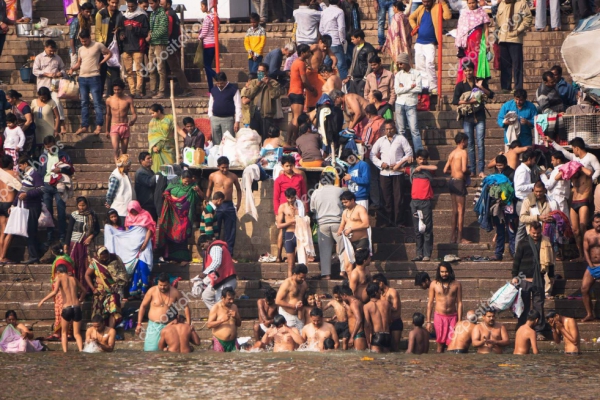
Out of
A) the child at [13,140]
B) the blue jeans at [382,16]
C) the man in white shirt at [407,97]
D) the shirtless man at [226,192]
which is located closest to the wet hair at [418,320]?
the shirtless man at [226,192]

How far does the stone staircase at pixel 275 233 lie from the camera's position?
73.0 feet

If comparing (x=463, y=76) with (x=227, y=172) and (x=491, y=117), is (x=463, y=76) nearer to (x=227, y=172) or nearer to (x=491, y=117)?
(x=491, y=117)

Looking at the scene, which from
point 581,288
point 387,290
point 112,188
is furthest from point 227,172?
point 581,288

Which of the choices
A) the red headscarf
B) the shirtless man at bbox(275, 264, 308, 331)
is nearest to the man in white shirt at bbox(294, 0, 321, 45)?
the red headscarf

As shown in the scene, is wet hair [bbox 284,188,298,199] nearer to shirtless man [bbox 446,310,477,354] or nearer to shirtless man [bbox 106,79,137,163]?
shirtless man [bbox 446,310,477,354]

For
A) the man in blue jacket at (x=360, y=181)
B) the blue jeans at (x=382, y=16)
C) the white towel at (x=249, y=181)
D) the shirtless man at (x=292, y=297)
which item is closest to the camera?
the shirtless man at (x=292, y=297)

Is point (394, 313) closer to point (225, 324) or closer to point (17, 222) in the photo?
point (225, 324)

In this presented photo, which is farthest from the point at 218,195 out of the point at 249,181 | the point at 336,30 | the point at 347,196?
the point at 336,30

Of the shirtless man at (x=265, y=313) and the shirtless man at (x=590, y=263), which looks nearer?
the shirtless man at (x=265, y=313)

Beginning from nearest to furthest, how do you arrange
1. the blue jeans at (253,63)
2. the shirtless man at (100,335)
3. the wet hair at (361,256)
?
the shirtless man at (100,335), the wet hair at (361,256), the blue jeans at (253,63)

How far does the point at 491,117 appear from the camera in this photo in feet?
82.7

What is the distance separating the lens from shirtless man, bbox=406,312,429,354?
68.2 ft

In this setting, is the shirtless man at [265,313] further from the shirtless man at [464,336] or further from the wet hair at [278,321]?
the shirtless man at [464,336]

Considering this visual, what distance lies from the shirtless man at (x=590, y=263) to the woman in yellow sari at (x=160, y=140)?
6.58m
